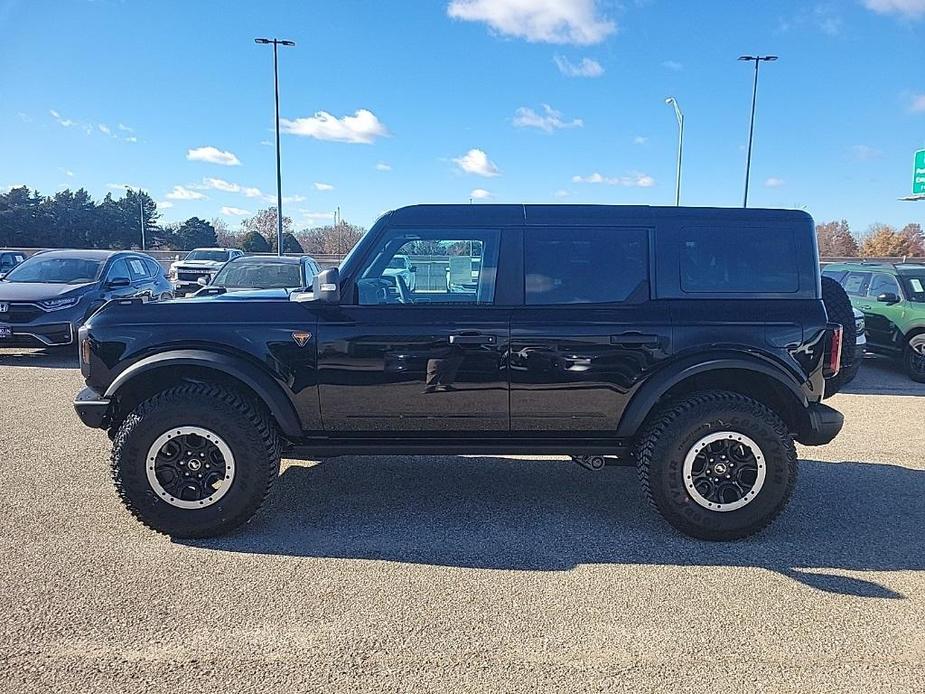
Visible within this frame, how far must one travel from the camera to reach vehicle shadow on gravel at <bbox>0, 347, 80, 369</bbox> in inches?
371

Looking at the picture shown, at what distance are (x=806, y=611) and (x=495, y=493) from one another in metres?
2.07

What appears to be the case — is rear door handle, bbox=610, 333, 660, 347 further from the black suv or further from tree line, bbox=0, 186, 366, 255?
tree line, bbox=0, 186, 366, 255

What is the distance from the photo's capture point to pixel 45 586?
10.5ft

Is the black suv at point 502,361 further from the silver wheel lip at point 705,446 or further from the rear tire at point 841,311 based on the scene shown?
the rear tire at point 841,311

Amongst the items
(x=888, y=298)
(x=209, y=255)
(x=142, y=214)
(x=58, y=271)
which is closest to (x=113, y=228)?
(x=142, y=214)

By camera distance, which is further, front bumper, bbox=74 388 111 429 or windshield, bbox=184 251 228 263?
windshield, bbox=184 251 228 263

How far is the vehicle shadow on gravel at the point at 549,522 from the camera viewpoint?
363cm

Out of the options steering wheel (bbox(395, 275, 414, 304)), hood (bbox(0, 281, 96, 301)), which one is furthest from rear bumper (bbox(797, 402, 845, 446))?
hood (bbox(0, 281, 96, 301))

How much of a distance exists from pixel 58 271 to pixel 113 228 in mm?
57873

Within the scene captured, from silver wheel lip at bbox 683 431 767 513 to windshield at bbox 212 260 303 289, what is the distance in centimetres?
754

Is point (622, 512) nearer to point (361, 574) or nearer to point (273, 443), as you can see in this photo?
point (361, 574)

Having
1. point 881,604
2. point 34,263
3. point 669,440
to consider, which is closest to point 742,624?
point 881,604

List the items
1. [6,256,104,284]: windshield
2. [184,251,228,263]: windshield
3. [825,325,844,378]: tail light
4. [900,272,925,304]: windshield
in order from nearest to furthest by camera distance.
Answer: [825,325,844,378]: tail light < [900,272,925,304]: windshield < [6,256,104,284]: windshield < [184,251,228,263]: windshield

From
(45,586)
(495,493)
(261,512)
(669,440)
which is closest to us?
(45,586)
